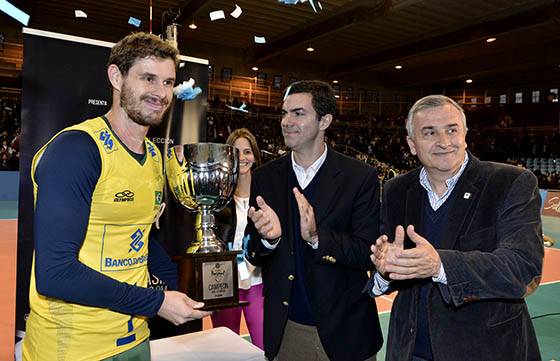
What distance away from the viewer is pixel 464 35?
15641 mm

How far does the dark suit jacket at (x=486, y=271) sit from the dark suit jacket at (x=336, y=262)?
0.78 ft

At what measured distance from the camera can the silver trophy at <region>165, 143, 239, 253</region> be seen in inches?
71.0

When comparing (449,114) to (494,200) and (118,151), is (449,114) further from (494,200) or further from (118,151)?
(118,151)

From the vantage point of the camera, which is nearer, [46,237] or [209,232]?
[46,237]

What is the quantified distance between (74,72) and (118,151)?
1.54 metres

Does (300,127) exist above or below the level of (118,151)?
above

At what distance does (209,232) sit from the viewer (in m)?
1.86

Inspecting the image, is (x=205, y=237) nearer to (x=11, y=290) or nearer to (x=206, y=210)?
(x=206, y=210)

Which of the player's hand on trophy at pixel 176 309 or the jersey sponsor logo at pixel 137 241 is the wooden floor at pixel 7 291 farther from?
the player's hand on trophy at pixel 176 309

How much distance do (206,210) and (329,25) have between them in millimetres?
14385

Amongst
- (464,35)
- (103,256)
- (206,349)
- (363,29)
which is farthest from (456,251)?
(363,29)

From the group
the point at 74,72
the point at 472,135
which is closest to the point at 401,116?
the point at 472,135

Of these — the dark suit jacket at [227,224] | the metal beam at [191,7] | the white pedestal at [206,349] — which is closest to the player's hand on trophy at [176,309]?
the white pedestal at [206,349]

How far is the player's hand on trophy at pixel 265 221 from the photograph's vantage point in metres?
1.93
